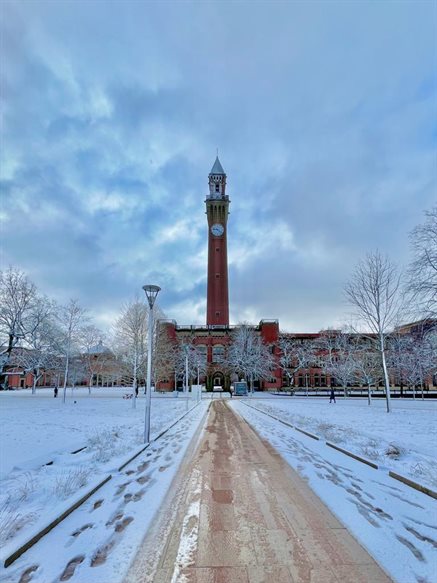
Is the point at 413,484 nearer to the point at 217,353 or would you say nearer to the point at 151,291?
the point at 151,291

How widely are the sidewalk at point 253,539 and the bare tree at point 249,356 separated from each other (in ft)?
162

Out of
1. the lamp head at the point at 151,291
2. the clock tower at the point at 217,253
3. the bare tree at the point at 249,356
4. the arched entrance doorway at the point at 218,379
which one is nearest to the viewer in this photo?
the lamp head at the point at 151,291

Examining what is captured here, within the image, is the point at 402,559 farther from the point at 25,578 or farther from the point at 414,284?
the point at 414,284

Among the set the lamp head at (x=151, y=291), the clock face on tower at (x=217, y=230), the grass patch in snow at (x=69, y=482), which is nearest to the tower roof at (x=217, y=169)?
the clock face on tower at (x=217, y=230)

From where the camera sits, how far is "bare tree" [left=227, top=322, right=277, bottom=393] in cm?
5591

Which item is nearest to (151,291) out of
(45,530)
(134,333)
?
(45,530)

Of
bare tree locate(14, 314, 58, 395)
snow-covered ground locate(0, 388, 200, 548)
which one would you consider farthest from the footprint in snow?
bare tree locate(14, 314, 58, 395)

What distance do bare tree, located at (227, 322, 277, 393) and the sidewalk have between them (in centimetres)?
4932

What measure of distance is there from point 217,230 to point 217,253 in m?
5.32


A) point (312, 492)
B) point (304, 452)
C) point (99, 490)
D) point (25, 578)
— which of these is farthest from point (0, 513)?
point (304, 452)

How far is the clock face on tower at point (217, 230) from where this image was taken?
243 feet

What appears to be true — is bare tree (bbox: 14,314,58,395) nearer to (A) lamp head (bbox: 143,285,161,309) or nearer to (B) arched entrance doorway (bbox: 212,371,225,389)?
(A) lamp head (bbox: 143,285,161,309)

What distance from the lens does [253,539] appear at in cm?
410

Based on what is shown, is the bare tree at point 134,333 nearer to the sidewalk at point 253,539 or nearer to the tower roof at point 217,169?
the sidewalk at point 253,539
